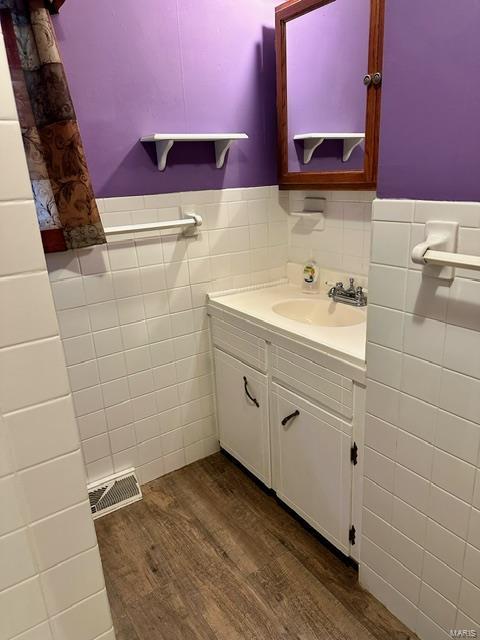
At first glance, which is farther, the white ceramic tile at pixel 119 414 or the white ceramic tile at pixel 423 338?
the white ceramic tile at pixel 119 414

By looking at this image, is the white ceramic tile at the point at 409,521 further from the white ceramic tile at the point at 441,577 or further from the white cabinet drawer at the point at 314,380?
the white cabinet drawer at the point at 314,380

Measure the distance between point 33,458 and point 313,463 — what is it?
3.77ft

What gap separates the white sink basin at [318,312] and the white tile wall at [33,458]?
127 centimetres

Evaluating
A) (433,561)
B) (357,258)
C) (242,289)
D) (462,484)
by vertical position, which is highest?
(357,258)

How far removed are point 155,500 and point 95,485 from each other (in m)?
0.28

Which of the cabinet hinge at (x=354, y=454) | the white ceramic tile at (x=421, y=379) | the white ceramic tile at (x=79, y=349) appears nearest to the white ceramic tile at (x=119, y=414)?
the white ceramic tile at (x=79, y=349)

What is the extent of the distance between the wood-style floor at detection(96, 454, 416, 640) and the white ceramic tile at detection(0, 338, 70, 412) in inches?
46.3

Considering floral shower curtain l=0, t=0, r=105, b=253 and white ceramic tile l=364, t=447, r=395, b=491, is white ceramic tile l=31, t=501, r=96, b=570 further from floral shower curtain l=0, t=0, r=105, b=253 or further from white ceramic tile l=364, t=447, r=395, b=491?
floral shower curtain l=0, t=0, r=105, b=253

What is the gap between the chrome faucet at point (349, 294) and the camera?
1877mm

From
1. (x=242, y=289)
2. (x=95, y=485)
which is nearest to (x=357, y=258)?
(x=242, y=289)

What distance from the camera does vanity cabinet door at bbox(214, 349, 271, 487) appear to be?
1878 millimetres

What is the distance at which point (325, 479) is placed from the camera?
1613 mm

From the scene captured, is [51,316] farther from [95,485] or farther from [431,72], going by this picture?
[95,485]

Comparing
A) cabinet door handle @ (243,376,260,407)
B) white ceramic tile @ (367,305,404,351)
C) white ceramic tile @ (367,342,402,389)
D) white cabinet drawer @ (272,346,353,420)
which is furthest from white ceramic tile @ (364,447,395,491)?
cabinet door handle @ (243,376,260,407)
